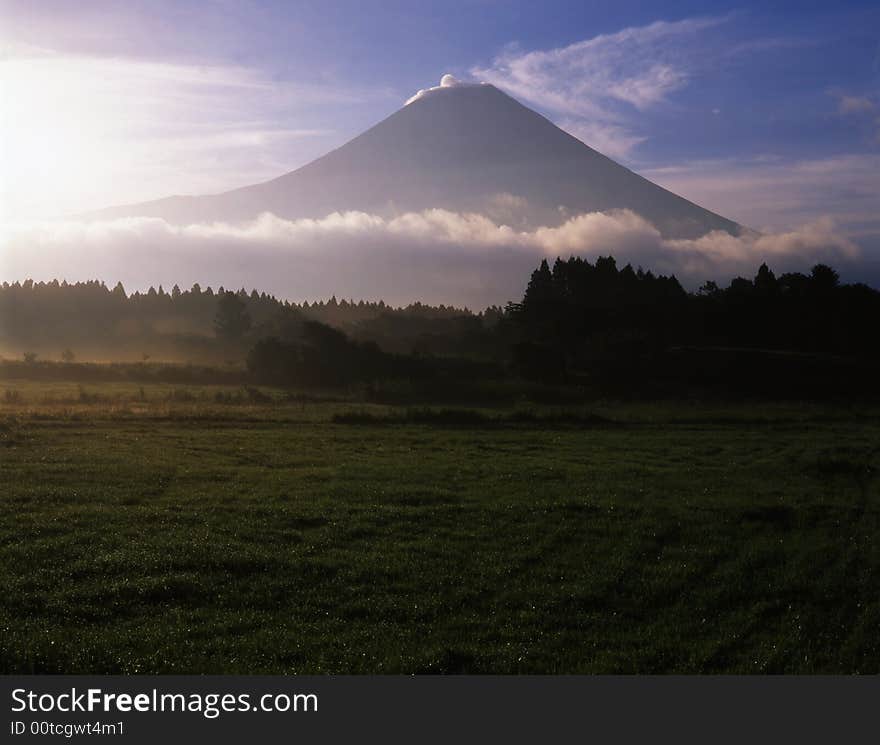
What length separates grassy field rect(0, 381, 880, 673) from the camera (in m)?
6.84

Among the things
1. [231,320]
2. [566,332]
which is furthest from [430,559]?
[231,320]

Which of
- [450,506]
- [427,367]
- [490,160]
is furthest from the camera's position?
[490,160]

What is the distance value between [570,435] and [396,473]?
30.2 ft

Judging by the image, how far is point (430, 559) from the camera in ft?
31.5

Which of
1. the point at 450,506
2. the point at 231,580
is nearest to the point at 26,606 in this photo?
the point at 231,580

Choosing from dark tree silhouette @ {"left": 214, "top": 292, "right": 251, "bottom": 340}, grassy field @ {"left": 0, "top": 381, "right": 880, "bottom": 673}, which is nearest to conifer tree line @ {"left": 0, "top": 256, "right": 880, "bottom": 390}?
dark tree silhouette @ {"left": 214, "top": 292, "right": 251, "bottom": 340}

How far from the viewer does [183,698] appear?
19.1 feet

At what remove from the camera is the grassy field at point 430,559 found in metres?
6.84

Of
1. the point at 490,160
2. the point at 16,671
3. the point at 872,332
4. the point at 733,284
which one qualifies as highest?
the point at 490,160

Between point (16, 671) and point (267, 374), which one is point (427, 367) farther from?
point (16, 671)

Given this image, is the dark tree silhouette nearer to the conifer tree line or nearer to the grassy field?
the conifer tree line

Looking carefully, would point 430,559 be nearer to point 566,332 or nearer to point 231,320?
point 566,332

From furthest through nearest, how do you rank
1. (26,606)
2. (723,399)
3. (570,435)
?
(723,399)
(570,435)
(26,606)

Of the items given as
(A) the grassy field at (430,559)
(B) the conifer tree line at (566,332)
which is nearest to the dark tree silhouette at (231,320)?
(B) the conifer tree line at (566,332)
